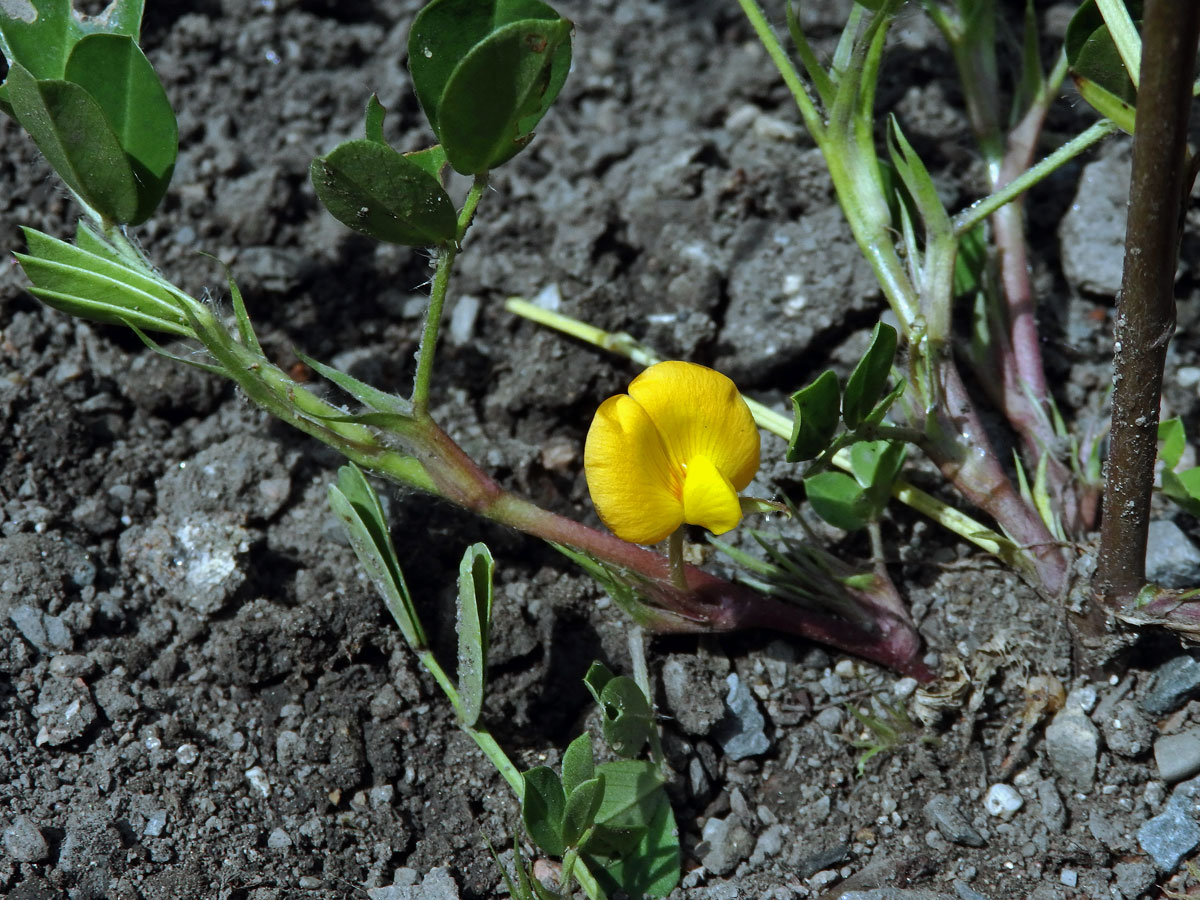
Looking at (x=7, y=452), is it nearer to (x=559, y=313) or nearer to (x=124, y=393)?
(x=124, y=393)

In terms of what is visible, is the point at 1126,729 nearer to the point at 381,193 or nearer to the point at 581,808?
the point at 581,808

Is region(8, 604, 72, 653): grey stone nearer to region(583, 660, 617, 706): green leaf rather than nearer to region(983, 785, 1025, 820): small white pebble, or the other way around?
region(583, 660, 617, 706): green leaf

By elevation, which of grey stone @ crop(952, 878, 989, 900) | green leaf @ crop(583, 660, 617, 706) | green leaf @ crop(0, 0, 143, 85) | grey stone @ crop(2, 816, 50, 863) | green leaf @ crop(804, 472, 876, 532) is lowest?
grey stone @ crop(952, 878, 989, 900)

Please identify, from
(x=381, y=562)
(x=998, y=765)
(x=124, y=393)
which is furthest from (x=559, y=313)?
(x=998, y=765)

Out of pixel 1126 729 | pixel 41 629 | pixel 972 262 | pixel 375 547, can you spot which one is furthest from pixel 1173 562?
pixel 41 629

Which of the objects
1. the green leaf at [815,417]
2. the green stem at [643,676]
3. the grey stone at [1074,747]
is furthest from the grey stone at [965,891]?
the green leaf at [815,417]

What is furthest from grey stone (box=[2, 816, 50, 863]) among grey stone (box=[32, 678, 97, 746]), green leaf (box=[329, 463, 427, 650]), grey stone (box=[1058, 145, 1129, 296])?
grey stone (box=[1058, 145, 1129, 296])
